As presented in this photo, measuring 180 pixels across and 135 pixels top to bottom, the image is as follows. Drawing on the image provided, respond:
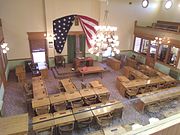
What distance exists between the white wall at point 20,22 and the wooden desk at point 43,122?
6.96 m

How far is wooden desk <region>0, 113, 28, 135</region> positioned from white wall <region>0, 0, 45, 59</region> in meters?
7.44

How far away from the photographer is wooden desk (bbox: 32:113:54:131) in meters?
5.40

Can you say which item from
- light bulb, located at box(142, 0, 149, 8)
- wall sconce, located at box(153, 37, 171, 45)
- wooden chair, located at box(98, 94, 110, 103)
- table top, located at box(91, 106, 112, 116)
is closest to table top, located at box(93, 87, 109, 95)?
wooden chair, located at box(98, 94, 110, 103)

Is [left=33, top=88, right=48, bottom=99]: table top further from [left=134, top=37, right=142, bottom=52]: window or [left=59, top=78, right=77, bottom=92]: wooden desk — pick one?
→ [left=134, top=37, right=142, bottom=52]: window

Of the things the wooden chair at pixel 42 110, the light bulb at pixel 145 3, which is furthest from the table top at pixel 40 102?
the light bulb at pixel 145 3

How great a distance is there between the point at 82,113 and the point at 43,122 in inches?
60.0

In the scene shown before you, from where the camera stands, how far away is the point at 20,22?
1069cm

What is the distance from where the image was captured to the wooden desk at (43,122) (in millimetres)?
5399

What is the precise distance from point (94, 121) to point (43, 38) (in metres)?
7.55

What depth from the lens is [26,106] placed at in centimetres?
757

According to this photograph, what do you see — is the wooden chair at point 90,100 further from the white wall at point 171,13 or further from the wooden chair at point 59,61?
the white wall at point 171,13

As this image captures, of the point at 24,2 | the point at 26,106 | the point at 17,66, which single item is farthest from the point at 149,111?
the point at 24,2

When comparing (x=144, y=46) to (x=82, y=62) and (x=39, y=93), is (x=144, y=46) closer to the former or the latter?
(x=82, y=62)

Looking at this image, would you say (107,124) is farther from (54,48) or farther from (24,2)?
(24,2)
